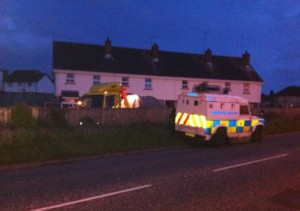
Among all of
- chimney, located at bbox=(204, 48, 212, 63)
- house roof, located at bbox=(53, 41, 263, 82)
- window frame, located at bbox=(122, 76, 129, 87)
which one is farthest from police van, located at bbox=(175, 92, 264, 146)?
chimney, located at bbox=(204, 48, 212, 63)

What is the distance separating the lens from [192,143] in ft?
68.4

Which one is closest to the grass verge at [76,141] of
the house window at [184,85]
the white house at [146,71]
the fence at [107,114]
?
the fence at [107,114]

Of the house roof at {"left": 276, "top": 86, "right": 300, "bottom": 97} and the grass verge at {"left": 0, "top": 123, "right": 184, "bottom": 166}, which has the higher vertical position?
the house roof at {"left": 276, "top": 86, "right": 300, "bottom": 97}

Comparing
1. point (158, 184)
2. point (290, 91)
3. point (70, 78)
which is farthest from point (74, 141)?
point (290, 91)

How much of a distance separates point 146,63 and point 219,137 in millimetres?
31144

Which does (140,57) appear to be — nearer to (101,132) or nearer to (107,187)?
(101,132)

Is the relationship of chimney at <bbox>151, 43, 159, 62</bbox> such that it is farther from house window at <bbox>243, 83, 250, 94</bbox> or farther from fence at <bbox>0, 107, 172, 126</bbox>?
fence at <bbox>0, 107, 172, 126</bbox>

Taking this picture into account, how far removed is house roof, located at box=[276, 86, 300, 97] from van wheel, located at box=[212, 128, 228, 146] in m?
72.8

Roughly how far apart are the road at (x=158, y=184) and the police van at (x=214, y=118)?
4128 millimetres

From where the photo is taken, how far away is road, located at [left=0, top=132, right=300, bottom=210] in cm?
814

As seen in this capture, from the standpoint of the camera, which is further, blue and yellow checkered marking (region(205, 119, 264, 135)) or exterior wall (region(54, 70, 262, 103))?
exterior wall (region(54, 70, 262, 103))

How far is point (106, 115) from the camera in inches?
961

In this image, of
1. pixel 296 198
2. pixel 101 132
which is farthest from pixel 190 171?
pixel 101 132

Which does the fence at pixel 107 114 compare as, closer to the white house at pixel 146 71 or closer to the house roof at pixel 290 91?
the white house at pixel 146 71
